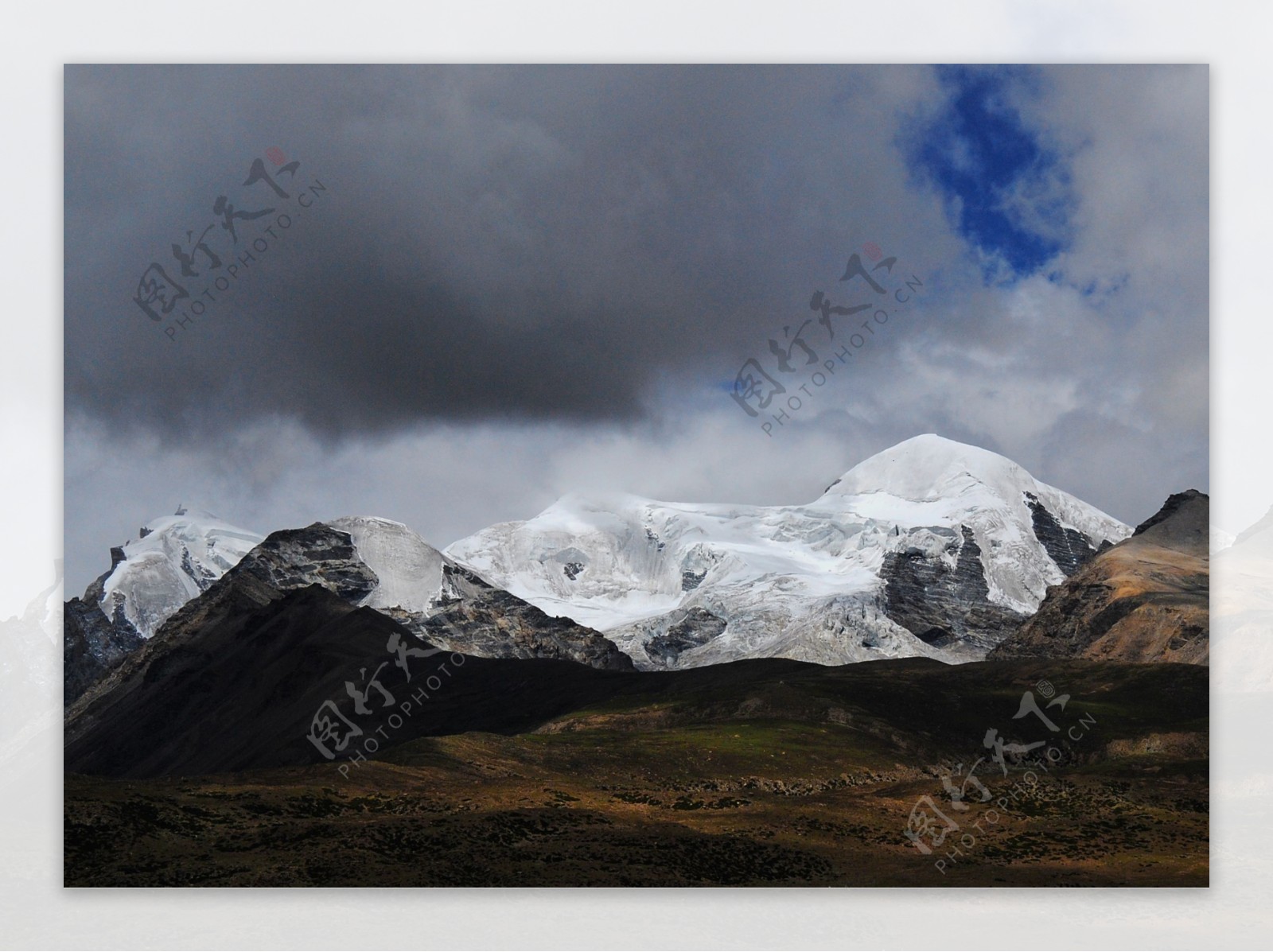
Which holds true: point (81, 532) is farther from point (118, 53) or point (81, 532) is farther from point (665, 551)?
point (665, 551)

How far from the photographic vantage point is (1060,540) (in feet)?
416

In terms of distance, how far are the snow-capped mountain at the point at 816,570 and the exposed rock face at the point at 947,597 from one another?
267 millimetres

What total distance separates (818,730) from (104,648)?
5623 centimetres

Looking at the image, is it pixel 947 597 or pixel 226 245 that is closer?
pixel 226 245

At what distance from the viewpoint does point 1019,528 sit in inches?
6132

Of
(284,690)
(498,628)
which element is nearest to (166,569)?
(498,628)

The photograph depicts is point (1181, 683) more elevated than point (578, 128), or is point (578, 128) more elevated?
point (578, 128)

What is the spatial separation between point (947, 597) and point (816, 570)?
2316 centimetres

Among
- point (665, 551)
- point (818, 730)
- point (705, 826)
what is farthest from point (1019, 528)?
point (705, 826)

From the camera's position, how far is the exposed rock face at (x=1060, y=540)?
96188 mm

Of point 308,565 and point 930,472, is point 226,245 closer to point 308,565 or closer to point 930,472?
point 308,565

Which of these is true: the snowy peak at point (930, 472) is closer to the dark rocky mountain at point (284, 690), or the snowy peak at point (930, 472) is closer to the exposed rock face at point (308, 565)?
the dark rocky mountain at point (284, 690)

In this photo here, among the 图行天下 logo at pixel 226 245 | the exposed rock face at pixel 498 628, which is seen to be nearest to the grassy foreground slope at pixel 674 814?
the 图行天下 logo at pixel 226 245

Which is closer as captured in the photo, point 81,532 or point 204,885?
point 204,885
